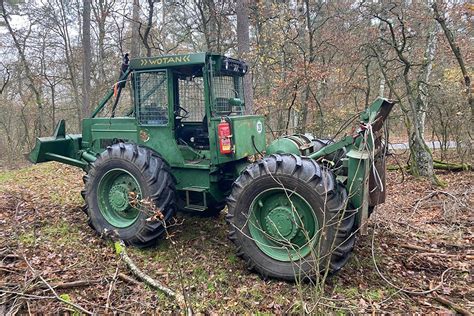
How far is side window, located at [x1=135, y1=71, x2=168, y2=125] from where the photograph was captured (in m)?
4.71

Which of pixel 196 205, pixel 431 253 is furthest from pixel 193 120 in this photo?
pixel 431 253

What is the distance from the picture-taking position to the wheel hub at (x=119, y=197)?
4.69 metres

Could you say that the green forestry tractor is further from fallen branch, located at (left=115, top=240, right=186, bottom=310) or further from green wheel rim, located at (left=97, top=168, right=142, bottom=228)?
fallen branch, located at (left=115, top=240, right=186, bottom=310)

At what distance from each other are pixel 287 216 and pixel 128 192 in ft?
6.84

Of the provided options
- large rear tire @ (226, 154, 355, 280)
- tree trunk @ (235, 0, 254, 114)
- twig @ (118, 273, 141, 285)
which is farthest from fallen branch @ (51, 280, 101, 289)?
tree trunk @ (235, 0, 254, 114)

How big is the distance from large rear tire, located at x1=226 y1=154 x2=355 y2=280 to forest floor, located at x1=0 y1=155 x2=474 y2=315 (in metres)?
0.25

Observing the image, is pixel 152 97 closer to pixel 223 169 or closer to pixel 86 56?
pixel 223 169

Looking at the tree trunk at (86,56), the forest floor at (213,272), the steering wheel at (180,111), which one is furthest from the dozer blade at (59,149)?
the tree trunk at (86,56)

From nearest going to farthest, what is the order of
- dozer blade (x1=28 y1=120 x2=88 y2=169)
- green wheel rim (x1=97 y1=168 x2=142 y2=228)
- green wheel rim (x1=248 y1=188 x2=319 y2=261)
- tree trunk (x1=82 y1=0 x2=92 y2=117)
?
green wheel rim (x1=248 y1=188 x2=319 y2=261)
green wheel rim (x1=97 y1=168 x2=142 y2=228)
dozer blade (x1=28 y1=120 x2=88 y2=169)
tree trunk (x1=82 y1=0 x2=92 y2=117)

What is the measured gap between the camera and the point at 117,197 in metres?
4.72

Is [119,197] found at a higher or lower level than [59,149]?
lower

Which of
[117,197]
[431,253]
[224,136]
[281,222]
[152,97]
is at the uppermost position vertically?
[152,97]

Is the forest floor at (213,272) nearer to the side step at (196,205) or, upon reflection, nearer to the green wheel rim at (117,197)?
the green wheel rim at (117,197)

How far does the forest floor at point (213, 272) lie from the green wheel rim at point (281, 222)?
352mm
